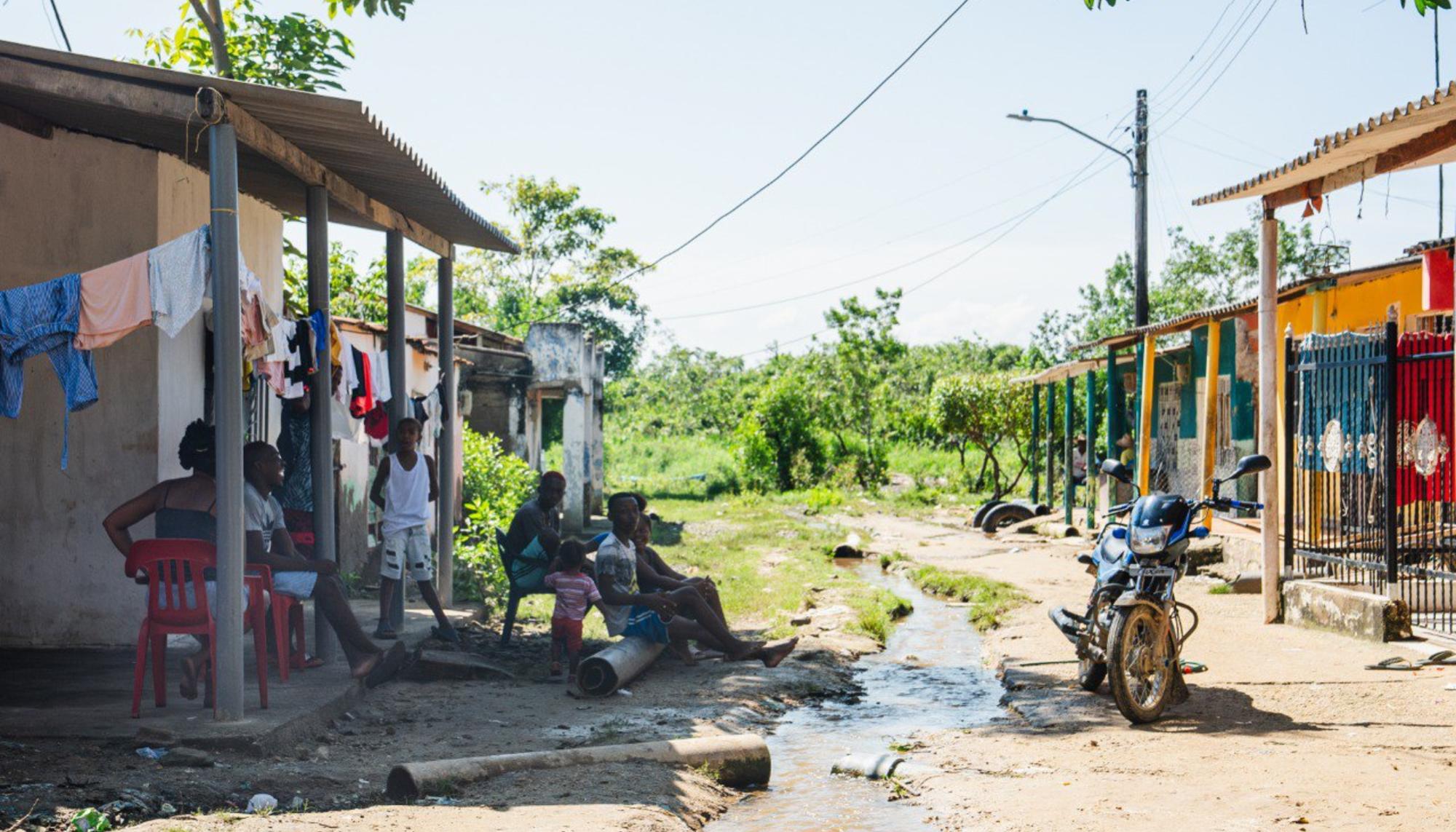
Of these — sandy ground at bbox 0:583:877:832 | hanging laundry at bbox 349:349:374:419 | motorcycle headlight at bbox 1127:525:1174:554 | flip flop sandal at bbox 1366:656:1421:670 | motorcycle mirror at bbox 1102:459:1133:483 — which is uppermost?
hanging laundry at bbox 349:349:374:419

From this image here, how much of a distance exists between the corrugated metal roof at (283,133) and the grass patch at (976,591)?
217 inches

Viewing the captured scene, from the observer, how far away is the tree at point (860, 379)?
31.3 m

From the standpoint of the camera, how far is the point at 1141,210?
20328 mm

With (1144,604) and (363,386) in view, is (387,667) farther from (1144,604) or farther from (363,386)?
(1144,604)

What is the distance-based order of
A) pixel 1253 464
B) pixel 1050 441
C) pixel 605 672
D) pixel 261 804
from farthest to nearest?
pixel 1050 441 → pixel 605 672 → pixel 1253 464 → pixel 261 804

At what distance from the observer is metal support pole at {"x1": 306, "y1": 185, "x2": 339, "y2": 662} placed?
8.23 meters

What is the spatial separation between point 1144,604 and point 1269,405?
385cm

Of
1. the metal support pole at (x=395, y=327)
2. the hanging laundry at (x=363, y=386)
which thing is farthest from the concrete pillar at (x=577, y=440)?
the hanging laundry at (x=363, y=386)

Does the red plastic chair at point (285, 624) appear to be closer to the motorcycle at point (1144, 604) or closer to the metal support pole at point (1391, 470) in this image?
the motorcycle at point (1144, 604)

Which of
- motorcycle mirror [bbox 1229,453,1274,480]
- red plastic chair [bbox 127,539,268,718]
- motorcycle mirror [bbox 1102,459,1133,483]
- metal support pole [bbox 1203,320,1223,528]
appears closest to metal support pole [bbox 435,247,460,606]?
red plastic chair [bbox 127,539,268,718]

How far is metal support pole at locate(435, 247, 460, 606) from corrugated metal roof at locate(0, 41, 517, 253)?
63cm

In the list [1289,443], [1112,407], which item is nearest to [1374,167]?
[1289,443]

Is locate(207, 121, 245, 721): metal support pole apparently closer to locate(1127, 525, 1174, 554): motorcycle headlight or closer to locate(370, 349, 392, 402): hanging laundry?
locate(370, 349, 392, 402): hanging laundry

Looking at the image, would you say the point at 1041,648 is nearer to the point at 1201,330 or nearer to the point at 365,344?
the point at 365,344
